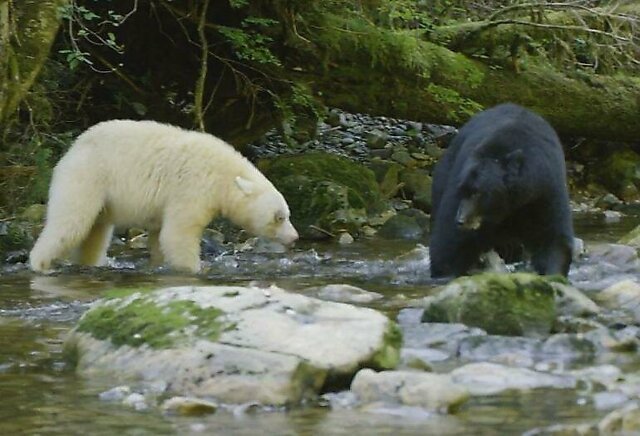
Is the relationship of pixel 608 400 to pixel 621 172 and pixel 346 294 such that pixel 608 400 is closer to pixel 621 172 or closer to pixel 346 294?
pixel 346 294

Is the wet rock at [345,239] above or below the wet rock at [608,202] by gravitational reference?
above

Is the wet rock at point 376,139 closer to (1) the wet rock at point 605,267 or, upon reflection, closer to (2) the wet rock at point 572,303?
(1) the wet rock at point 605,267

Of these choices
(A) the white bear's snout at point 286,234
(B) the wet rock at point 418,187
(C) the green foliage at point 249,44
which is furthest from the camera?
(B) the wet rock at point 418,187

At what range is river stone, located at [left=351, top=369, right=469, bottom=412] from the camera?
374 cm

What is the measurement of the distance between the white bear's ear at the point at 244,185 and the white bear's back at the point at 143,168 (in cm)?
8

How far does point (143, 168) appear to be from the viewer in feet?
27.1

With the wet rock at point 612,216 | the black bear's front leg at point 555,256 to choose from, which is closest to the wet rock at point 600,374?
the black bear's front leg at point 555,256

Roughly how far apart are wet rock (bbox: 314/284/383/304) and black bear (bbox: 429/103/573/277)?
78cm

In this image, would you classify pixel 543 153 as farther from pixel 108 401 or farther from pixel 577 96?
pixel 577 96

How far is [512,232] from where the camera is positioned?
7.27 m

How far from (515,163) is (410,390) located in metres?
3.30

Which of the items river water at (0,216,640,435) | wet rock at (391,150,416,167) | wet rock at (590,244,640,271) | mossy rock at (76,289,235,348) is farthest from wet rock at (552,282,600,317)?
wet rock at (391,150,416,167)

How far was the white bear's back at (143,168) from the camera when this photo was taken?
26.9 ft

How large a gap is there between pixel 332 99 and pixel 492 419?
25.6 ft
